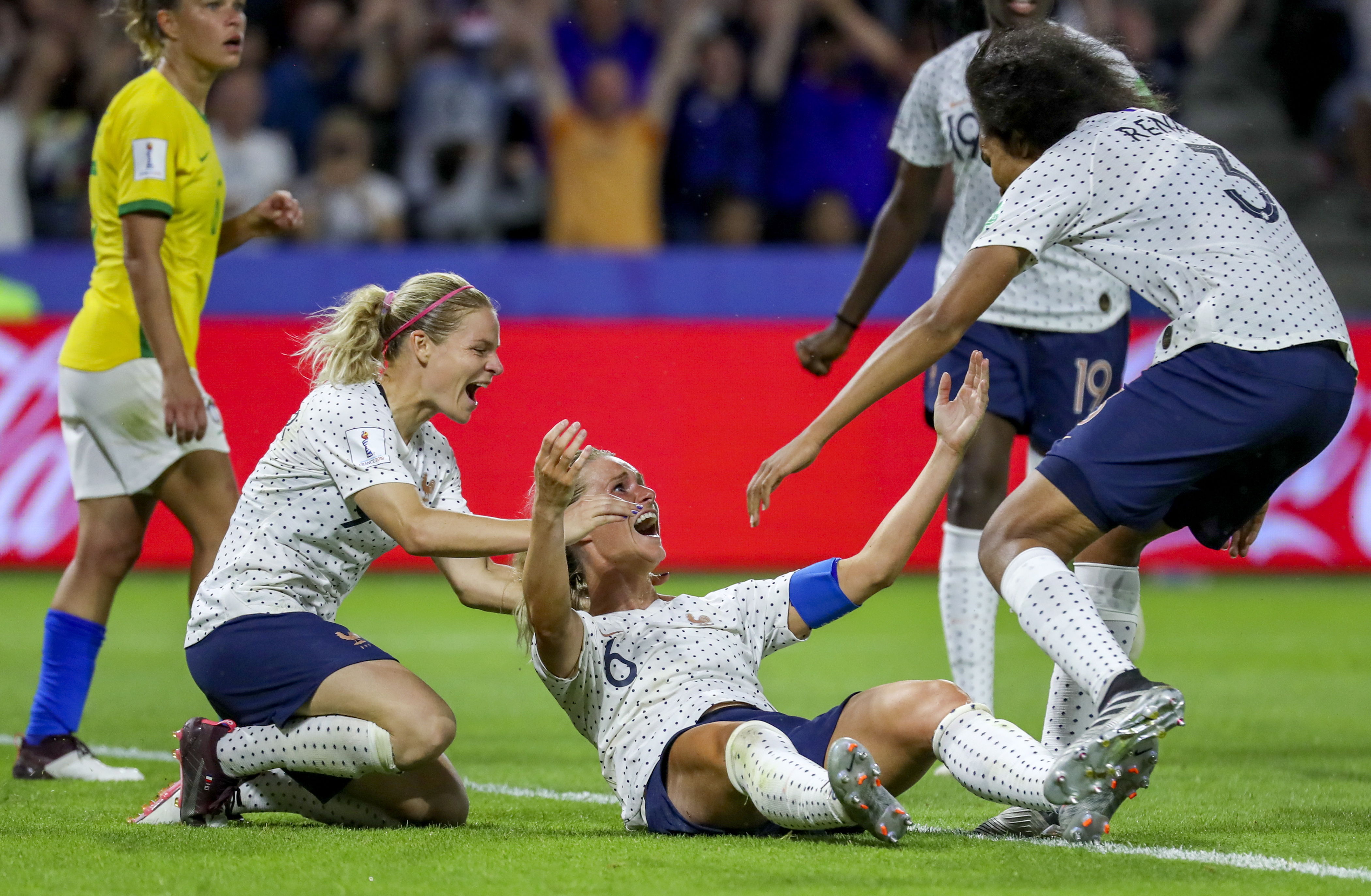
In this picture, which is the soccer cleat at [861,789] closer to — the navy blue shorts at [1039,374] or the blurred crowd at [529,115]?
the navy blue shorts at [1039,374]

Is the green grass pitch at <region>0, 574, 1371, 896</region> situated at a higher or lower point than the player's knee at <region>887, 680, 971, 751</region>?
lower

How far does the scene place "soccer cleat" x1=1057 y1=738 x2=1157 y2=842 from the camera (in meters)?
3.03

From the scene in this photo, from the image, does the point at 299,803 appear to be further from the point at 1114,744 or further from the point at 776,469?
the point at 1114,744

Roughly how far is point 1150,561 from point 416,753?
767 cm

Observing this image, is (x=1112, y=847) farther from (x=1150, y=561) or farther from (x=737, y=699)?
(x=1150, y=561)

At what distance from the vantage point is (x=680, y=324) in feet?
33.1

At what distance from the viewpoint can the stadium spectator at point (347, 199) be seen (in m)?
11.3

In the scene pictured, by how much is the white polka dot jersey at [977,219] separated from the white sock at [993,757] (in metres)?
1.88

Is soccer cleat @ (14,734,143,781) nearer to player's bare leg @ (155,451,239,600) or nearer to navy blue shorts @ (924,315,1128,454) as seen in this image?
player's bare leg @ (155,451,239,600)

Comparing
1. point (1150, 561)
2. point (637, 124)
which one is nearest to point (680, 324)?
point (637, 124)

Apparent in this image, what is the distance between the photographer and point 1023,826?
3.65 meters

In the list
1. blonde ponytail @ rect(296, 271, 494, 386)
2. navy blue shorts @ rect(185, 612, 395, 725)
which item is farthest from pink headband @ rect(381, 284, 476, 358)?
navy blue shorts @ rect(185, 612, 395, 725)

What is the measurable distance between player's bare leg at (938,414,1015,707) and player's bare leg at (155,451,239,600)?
2.02 metres

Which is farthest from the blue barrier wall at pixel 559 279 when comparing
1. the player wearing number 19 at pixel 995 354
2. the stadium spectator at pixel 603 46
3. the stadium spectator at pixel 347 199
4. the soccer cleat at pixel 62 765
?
the soccer cleat at pixel 62 765
